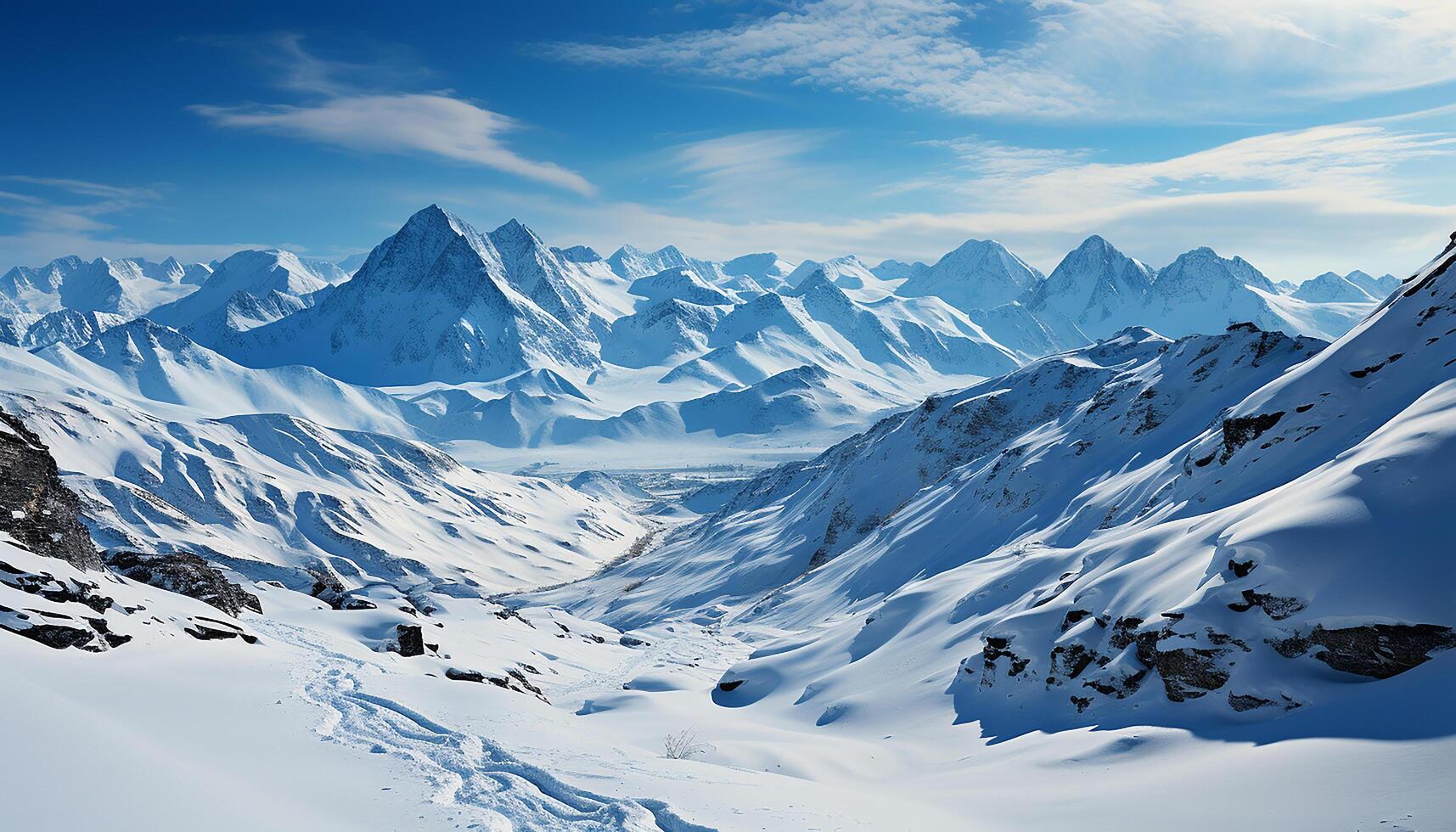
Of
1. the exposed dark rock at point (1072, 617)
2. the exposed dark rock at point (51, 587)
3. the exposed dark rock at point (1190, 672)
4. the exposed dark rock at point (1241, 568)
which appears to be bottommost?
the exposed dark rock at point (1190, 672)

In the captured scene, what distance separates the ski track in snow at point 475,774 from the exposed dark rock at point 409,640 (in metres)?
13.2

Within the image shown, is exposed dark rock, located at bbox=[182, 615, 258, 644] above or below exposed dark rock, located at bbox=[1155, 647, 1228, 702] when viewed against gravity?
above

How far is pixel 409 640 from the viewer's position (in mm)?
36594

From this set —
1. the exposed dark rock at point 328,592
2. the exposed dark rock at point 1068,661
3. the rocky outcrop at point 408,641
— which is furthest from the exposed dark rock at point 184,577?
the exposed dark rock at point 1068,661

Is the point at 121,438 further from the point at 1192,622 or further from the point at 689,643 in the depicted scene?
the point at 1192,622

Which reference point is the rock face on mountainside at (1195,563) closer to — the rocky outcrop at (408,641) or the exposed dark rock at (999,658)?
the exposed dark rock at (999,658)

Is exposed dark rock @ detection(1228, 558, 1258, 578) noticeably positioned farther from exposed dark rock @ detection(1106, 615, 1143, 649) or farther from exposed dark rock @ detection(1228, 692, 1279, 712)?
exposed dark rock @ detection(1106, 615, 1143, 649)

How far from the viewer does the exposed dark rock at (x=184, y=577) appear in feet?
108

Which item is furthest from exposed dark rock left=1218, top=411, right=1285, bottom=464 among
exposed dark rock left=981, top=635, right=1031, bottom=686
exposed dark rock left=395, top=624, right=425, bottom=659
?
exposed dark rock left=395, top=624, right=425, bottom=659

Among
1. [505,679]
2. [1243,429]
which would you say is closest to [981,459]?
[1243,429]

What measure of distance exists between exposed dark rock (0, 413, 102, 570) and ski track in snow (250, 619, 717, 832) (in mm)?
9809

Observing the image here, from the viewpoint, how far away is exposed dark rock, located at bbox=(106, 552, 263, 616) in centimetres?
3288

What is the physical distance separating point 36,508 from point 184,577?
28.6ft

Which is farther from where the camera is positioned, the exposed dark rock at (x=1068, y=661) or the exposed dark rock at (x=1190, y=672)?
the exposed dark rock at (x=1068, y=661)
